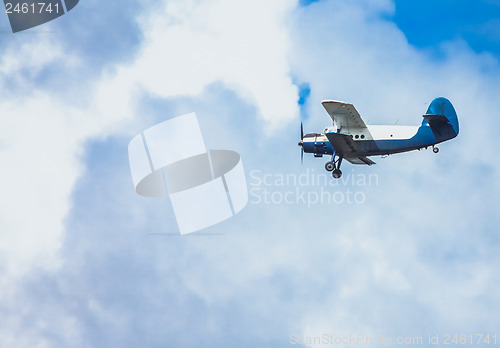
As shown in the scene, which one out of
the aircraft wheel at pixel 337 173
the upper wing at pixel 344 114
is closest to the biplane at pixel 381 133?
the upper wing at pixel 344 114

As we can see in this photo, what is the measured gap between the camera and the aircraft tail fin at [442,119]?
43.0 meters

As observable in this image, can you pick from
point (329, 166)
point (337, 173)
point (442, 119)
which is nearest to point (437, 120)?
point (442, 119)

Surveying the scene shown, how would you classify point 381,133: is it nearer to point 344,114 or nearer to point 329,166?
point 344,114

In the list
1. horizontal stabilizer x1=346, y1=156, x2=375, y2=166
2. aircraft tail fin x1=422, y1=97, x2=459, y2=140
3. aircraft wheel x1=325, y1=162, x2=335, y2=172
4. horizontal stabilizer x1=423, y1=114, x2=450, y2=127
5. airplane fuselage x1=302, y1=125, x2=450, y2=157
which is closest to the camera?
horizontal stabilizer x1=423, y1=114, x2=450, y2=127

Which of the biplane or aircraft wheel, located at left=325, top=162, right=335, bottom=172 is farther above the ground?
the biplane

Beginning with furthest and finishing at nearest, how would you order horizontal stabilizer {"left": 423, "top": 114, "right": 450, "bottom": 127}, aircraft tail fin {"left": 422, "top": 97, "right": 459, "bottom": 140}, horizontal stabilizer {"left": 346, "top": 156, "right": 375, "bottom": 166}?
horizontal stabilizer {"left": 346, "top": 156, "right": 375, "bottom": 166}
aircraft tail fin {"left": 422, "top": 97, "right": 459, "bottom": 140}
horizontal stabilizer {"left": 423, "top": 114, "right": 450, "bottom": 127}

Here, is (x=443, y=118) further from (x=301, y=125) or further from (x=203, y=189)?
(x=203, y=189)

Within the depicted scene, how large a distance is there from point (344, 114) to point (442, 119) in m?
5.49

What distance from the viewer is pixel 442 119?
43000 mm

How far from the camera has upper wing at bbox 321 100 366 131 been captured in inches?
1697

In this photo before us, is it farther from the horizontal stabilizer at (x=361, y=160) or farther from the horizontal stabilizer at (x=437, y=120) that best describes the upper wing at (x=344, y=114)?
the horizontal stabilizer at (x=437, y=120)

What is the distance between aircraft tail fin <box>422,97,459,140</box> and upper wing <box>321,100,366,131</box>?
12.4 ft

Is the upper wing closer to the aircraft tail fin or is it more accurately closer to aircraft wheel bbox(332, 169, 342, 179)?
aircraft wheel bbox(332, 169, 342, 179)

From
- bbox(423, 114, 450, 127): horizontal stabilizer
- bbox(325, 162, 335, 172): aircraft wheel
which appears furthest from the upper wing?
bbox(423, 114, 450, 127): horizontal stabilizer
